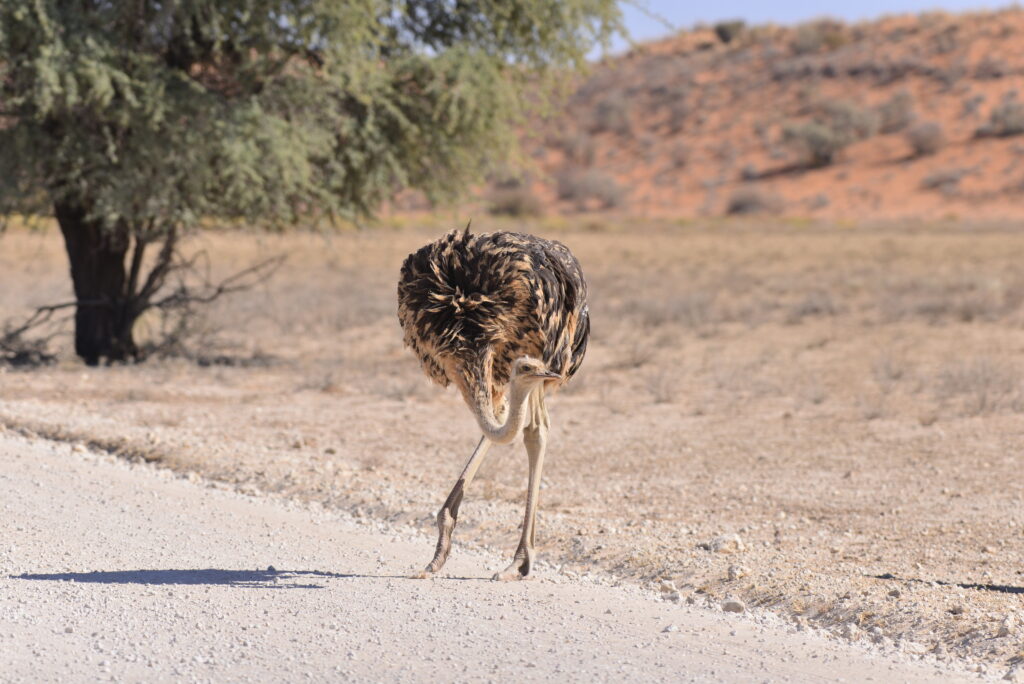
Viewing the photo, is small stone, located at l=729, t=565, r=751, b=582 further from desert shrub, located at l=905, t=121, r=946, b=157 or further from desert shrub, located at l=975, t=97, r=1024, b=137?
desert shrub, located at l=975, t=97, r=1024, b=137

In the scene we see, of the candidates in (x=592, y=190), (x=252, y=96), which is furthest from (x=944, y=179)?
(x=252, y=96)

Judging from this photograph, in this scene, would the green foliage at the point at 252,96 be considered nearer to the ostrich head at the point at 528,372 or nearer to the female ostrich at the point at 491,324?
the female ostrich at the point at 491,324

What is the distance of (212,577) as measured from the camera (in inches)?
252

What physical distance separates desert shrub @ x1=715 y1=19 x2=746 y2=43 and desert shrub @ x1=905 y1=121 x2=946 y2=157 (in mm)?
23824

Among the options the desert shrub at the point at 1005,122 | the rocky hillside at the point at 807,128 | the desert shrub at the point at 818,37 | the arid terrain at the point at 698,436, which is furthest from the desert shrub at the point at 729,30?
the arid terrain at the point at 698,436

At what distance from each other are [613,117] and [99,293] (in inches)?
2423

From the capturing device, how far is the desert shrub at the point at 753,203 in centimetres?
5784

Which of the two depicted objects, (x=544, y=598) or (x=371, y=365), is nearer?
(x=544, y=598)

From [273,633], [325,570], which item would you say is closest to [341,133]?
[325,570]

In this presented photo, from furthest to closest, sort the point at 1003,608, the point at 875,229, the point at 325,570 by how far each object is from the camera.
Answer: the point at 875,229
the point at 325,570
the point at 1003,608

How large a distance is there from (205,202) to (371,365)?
11.2 feet

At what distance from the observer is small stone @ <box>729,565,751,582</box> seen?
22.0 feet

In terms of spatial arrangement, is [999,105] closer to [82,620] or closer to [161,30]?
[161,30]

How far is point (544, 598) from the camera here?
20.3ft
